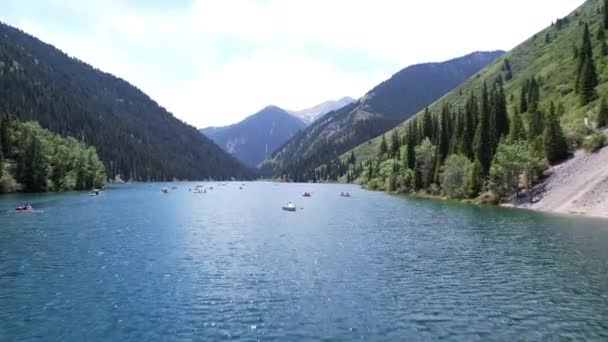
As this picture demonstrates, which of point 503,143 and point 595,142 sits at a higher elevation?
point 503,143

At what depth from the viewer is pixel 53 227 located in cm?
7450

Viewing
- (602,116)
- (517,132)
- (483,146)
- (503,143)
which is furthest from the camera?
(483,146)

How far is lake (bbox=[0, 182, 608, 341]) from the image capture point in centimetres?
2842

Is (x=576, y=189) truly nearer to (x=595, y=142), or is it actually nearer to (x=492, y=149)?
(x=595, y=142)

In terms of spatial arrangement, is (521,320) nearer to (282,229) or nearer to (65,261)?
(65,261)

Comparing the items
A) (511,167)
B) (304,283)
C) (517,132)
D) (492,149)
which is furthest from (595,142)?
(304,283)

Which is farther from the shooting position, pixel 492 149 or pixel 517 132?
pixel 492 149

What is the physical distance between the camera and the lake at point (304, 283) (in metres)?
28.4

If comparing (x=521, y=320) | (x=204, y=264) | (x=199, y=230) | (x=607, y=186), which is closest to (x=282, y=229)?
(x=199, y=230)

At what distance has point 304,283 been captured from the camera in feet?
131

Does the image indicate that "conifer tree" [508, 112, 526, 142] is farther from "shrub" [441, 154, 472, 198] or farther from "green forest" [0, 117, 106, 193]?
"green forest" [0, 117, 106, 193]

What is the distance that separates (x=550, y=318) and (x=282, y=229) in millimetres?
52963

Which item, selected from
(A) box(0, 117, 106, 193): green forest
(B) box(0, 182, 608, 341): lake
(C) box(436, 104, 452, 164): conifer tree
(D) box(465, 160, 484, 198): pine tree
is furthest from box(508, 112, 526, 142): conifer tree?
(A) box(0, 117, 106, 193): green forest

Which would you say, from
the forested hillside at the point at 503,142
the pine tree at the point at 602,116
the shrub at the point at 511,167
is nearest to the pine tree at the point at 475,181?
the forested hillside at the point at 503,142
